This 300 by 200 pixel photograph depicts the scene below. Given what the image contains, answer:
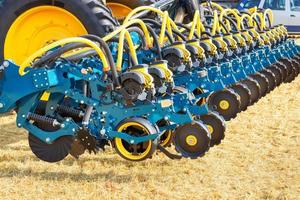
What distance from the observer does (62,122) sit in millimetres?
4316

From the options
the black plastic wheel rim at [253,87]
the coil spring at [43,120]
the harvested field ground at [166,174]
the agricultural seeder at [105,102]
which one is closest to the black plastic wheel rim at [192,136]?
the agricultural seeder at [105,102]

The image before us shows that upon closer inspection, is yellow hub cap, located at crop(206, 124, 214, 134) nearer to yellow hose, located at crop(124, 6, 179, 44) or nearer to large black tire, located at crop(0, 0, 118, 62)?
yellow hose, located at crop(124, 6, 179, 44)

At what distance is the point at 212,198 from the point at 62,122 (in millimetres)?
1360

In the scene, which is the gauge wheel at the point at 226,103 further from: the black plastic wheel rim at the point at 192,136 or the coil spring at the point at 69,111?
the coil spring at the point at 69,111

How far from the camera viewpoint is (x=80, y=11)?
5.31 meters

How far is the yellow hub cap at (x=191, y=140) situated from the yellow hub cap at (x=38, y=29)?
1.82 m

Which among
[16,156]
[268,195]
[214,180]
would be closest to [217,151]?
[214,180]

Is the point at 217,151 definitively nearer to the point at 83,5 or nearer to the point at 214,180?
the point at 214,180

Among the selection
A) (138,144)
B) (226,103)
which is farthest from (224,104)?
(138,144)

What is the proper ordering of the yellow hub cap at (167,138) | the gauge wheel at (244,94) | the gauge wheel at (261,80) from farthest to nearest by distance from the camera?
the gauge wheel at (261,80)
the gauge wheel at (244,94)
the yellow hub cap at (167,138)

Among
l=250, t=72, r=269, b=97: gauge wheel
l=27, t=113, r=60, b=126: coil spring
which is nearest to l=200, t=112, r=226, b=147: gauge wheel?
l=27, t=113, r=60, b=126: coil spring

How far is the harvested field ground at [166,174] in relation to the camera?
3941 mm

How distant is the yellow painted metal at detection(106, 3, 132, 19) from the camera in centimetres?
687

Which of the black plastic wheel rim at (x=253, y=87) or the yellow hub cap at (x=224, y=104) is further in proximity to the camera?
the black plastic wheel rim at (x=253, y=87)
